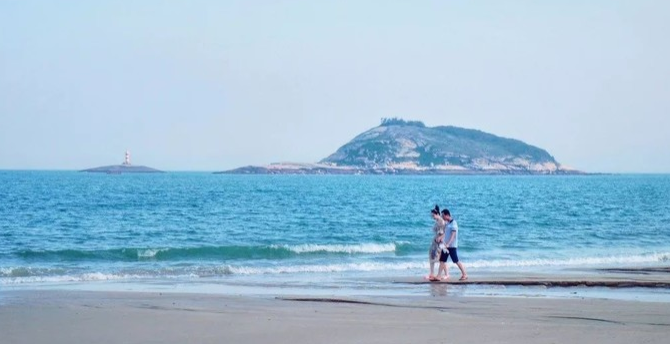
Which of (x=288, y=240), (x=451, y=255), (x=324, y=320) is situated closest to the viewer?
(x=324, y=320)

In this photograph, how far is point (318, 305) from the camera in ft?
50.6

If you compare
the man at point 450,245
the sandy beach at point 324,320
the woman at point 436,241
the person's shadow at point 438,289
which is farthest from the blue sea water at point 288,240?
the sandy beach at point 324,320

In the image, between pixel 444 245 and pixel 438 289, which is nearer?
pixel 438 289

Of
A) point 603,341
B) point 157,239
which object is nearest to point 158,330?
point 603,341

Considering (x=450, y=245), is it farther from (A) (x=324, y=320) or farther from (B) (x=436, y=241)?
(A) (x=324, y=320)

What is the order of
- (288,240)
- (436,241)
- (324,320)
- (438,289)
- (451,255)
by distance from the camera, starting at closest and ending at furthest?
(324,320) < (438,289) < (451,255) < (436,241) < (288,240)

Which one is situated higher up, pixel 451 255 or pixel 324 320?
pixel 451 255

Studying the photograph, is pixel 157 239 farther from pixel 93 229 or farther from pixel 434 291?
pixel 434 291

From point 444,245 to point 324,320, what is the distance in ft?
27.3

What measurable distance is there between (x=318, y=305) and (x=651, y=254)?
19341 mm

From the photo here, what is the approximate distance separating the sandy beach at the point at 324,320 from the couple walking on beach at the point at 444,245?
14.4 ft

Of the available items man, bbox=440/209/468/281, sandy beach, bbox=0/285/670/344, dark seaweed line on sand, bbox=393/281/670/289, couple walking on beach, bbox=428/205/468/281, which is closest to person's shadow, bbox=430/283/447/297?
sandy beach, bbox=0/285/670/344

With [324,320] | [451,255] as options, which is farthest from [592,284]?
[324,320]

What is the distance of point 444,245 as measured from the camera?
2120 centimetres
